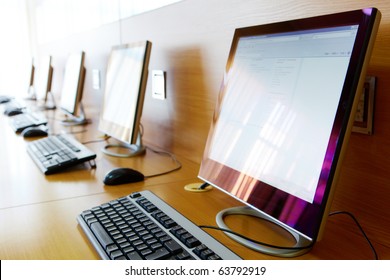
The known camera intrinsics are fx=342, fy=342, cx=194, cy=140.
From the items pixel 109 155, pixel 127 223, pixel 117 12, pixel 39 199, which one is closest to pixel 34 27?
pixel 117 12

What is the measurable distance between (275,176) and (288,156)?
0.05m

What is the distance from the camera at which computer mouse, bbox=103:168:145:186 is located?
94 centimetres

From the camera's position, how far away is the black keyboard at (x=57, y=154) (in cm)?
108

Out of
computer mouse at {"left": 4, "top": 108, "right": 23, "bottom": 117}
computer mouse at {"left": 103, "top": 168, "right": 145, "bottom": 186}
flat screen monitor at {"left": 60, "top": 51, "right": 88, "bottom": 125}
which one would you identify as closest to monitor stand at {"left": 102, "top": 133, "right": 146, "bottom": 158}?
computer mouse at {"left": 103, "top": 168, "right": 145, "bottom": 186}

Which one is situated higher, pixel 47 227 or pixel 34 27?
pixel 34 27

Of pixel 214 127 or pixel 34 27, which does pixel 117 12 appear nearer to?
pixel 214 127

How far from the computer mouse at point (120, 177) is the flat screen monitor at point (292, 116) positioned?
25 centimetres

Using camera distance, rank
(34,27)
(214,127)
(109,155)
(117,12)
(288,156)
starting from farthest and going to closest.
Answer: (34,27), (117,12), (109,155), (214,127), (288,156)

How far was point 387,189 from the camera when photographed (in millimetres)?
624

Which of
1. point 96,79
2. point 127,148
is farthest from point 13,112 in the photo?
point 127,148

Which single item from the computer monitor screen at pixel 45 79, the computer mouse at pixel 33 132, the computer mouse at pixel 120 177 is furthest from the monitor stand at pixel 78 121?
the computer mouse at pixel 120 177

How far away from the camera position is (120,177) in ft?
3.08

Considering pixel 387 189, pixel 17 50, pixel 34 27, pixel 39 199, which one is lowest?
pixel 39 199

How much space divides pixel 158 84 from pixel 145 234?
884 mm
